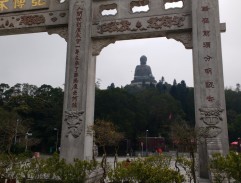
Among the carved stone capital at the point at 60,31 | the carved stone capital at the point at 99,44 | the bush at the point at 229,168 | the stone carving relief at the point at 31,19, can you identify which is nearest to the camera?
the bush at the point at 229,168

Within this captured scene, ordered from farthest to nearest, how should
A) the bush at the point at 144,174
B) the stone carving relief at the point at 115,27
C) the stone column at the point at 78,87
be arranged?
the stone carving relief at the point at 115,27
the stone column at the point at 78,87
the bush at the point at 144,174

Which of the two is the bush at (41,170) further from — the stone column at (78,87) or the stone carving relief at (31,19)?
the stone carving relief at (31,19)

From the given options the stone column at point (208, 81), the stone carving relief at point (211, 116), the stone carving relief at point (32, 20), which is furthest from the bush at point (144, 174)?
the stone carving relief at point (32, 20)

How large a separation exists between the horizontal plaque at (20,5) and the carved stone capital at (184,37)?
4681 mm

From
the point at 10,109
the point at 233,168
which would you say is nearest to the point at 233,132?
the point at 10,109

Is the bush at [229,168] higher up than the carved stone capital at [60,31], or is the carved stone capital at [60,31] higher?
the carved stone capital at [60,31]

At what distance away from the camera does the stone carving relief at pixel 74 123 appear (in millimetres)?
9125

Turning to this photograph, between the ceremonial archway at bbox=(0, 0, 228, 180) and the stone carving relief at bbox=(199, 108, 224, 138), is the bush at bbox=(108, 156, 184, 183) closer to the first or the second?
the ceremonial archway at bbox=(0, 0, 228, 180)

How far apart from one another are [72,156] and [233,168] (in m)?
5.02

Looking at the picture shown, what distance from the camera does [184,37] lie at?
9.36 m

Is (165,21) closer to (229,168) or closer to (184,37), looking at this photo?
(184,37)

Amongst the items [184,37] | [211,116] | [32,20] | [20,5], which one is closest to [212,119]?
[211,116]

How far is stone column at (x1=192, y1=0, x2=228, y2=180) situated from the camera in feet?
26.4

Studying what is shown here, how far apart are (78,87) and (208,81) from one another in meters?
4.00
